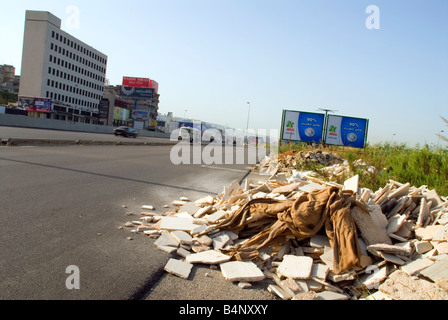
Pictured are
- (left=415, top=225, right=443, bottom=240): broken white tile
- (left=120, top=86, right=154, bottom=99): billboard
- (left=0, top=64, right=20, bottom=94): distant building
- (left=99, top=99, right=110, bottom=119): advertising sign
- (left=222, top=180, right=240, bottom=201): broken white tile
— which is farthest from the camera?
(left=0, top=64, right=20, bottom=94): distant building

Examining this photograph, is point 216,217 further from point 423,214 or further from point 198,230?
point 423,214

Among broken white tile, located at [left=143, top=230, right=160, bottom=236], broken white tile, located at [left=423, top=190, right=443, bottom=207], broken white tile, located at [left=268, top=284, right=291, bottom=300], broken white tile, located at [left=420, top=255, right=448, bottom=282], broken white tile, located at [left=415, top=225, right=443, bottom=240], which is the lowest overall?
broken white tile, located at [left=268, top=284, right=291, bottom=300]

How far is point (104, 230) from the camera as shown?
18.2 ft

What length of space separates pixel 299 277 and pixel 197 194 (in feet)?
18.7

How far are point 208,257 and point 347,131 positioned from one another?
2491cm

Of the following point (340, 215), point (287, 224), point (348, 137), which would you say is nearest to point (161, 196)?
point (287, 224)

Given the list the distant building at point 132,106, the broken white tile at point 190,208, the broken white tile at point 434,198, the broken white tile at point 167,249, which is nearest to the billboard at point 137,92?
the distant building at point 132,106

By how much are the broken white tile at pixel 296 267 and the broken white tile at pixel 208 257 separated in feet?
2.38

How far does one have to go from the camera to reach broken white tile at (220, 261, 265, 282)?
4.12m

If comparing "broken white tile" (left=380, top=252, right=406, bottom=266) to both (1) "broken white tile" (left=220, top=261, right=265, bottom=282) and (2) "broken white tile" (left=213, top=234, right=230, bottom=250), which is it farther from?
(2) "broken white tile" (left=213, top=234, right=230, bottom=250)

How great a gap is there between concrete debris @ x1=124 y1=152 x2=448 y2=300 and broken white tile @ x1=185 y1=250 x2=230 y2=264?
0.01m

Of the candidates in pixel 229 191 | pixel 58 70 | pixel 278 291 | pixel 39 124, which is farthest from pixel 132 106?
pixel 278 291

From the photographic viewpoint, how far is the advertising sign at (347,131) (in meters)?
27.4

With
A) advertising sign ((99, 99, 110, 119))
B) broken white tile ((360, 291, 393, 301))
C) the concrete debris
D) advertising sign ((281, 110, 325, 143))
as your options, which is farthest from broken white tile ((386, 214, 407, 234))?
advertising sign ((99, 99, 110, 119))
